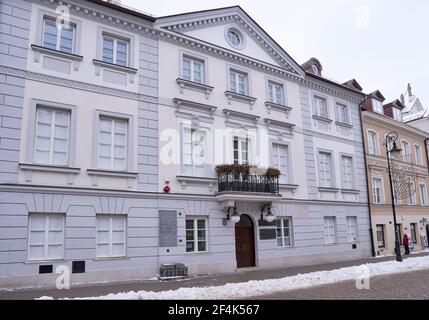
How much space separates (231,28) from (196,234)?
33.7 ft

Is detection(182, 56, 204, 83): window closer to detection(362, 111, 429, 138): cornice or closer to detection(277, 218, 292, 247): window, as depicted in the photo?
detection(277, 218, 292, 247): window

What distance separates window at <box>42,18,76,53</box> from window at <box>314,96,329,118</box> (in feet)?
45.0

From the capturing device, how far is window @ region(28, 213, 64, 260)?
40.8ft

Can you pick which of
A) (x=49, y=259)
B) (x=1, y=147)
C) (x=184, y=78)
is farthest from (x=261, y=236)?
(x=1, y=147)

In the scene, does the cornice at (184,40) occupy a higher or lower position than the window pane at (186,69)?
higher

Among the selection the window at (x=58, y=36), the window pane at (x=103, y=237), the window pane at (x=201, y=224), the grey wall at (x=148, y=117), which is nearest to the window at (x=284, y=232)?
the window pane at (x=201, y=224)

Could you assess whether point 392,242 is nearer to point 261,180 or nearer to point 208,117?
point 261,180

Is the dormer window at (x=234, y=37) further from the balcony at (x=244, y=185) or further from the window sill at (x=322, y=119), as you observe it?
the balcony at (x=244, y=185)

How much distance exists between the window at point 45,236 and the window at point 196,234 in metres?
4.99

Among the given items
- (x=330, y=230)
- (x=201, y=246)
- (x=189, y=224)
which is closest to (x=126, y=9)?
(x=189, y=224)

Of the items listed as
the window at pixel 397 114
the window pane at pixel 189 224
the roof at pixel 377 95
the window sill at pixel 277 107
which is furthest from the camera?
the window at pixel 397 114

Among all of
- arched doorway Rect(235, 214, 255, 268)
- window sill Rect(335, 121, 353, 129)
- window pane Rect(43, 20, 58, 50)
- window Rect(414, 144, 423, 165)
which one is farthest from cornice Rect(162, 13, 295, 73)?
window Rect(414, 144, 423, 165)

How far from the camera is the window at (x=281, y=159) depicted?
1947 cm

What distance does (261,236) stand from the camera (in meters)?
17.9
